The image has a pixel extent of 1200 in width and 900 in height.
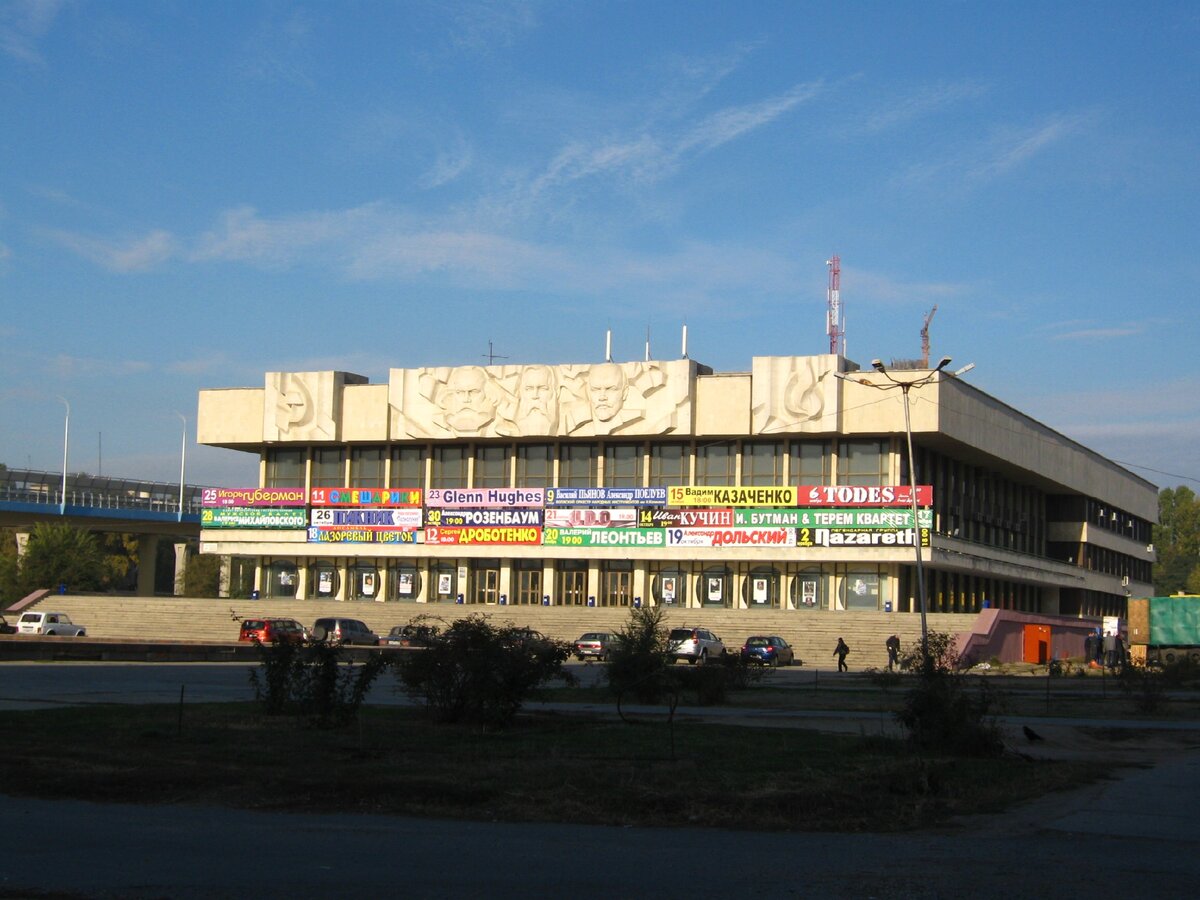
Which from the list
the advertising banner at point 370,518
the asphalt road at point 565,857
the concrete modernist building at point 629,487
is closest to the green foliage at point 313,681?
the asphalt road at point 565,857

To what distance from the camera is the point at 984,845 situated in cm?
1098

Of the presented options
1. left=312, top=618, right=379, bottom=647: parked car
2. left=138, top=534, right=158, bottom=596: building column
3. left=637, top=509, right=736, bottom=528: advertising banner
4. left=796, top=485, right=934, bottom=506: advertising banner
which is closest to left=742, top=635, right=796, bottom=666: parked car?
left=796, top=485, right=934, bottom=506: advertising banner

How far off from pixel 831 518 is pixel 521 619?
1590cm

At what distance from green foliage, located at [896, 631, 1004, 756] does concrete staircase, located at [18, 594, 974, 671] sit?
3985 cm

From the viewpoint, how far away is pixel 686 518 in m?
66.7

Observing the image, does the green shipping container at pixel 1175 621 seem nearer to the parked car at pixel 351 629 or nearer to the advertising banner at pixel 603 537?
the advertising banner at pixel 603 537

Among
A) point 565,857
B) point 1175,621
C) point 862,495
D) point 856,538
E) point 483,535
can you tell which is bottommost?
point 565,857

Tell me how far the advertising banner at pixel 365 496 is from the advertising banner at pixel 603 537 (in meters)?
8.27

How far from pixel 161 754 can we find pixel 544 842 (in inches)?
263

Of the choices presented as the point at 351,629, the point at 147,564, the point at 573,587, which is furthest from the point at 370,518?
the point at 147,564

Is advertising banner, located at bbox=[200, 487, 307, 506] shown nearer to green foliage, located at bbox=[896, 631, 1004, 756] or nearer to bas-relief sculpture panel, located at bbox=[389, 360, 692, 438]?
bas-relief sculpture panel, located at bbox=[389, 360, 692, 438]

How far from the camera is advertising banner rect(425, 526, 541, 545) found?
69688 mm

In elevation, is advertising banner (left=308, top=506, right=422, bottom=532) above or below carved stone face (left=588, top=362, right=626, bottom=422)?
below

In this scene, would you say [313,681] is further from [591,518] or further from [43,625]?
[591,518]
